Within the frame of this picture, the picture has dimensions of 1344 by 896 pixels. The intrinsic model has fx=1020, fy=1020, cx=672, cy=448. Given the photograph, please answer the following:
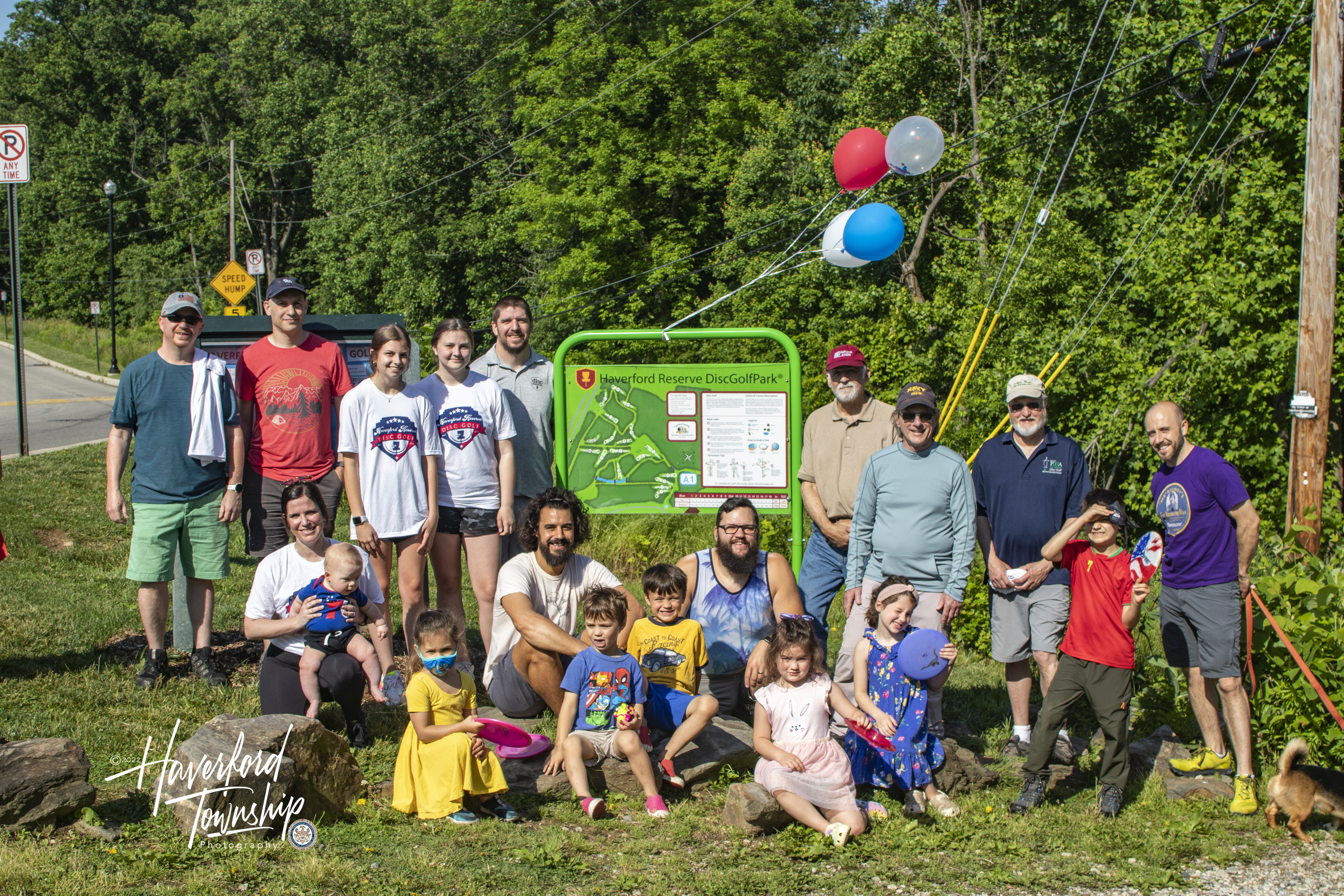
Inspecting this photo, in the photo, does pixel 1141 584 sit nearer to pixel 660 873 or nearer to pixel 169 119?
pixel 660 873

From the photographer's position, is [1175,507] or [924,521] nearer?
[1175,507]

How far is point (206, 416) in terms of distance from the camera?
222 inches

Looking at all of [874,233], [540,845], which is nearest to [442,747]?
[540,845]

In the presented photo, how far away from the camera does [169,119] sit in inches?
2010

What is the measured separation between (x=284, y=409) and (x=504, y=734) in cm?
234

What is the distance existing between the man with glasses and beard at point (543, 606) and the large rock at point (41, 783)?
73.8 inches

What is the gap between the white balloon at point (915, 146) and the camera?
845 centimetres

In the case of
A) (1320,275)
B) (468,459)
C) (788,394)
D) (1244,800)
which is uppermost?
(1320,275)

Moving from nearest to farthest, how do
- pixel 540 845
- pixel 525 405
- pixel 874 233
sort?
pixel 540 845, pixel 525 405, pixel 874 233

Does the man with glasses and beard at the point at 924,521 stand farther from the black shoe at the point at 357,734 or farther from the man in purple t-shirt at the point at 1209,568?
the black shoe at the point at 357,734

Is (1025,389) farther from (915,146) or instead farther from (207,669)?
(207,669)

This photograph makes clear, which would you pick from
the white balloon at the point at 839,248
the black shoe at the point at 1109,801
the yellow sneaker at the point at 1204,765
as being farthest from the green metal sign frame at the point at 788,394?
the yellow sneaker at the point at 1204,765

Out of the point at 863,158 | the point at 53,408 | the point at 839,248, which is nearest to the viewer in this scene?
the point at 839,248

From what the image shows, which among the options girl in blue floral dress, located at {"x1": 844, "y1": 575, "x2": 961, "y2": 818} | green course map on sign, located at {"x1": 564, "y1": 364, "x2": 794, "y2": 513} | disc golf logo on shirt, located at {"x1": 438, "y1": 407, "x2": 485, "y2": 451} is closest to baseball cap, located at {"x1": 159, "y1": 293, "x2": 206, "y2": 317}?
disc golf logo on shirt, located at {"x1": 438, "y1": 407, "x2": 485, "y2": 451}
